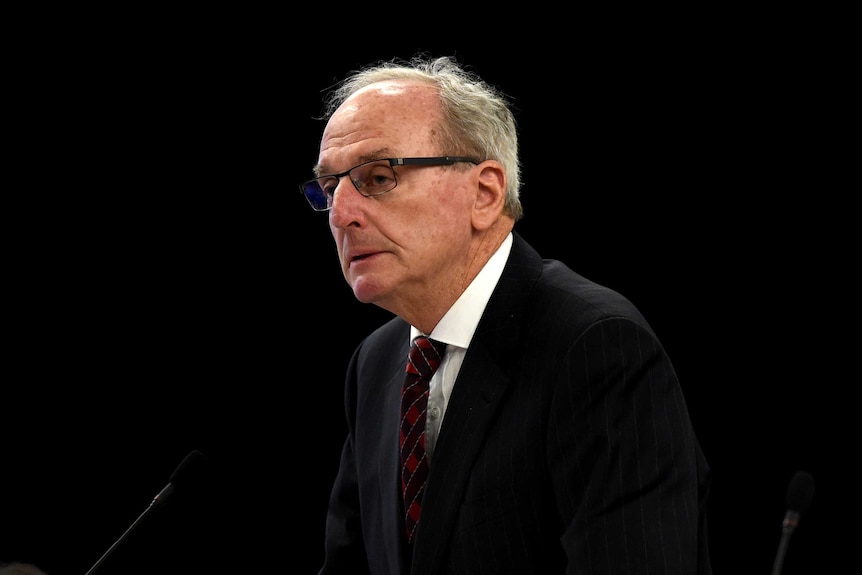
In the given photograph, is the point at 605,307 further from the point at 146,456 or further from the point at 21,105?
the point at 21,105

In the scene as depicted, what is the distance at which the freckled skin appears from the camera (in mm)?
2008

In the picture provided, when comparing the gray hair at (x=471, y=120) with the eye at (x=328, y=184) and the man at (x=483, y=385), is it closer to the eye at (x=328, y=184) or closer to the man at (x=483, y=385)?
the man at (x=483, y=385)

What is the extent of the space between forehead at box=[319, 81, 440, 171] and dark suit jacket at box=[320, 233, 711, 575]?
33cm

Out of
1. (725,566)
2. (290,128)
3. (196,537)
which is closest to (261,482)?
(196,537)

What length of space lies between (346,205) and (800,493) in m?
1.07

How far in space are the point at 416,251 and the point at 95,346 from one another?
188cm

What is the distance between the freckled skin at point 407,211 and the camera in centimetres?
201

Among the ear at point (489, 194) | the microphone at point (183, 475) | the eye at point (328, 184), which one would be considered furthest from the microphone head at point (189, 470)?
the ear at point (489, 194)

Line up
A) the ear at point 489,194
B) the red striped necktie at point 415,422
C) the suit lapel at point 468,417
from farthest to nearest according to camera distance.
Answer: the ear at point 489,194
the red striped necktie at point 415,422
the suit lapel at point 468,417

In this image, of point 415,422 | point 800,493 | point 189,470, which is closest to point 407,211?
point 415,422

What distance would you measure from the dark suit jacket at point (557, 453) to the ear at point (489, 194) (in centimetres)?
9

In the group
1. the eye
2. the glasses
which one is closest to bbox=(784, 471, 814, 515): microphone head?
the glasses

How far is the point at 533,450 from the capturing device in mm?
1793

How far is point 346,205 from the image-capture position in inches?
79.5
